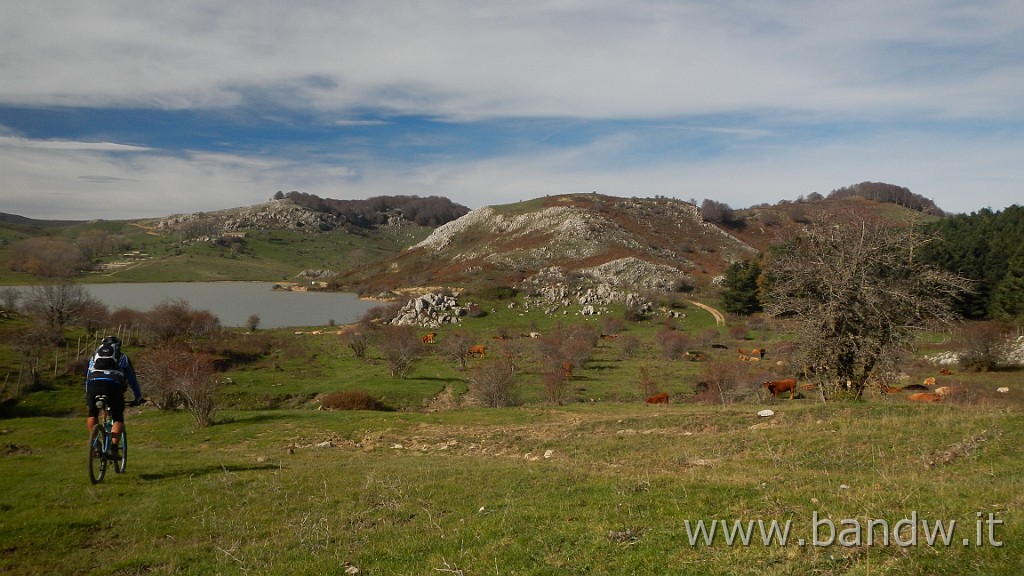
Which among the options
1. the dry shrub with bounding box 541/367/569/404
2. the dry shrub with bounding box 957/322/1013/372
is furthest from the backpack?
the dry shrub with bounding box 957/322/1013/372

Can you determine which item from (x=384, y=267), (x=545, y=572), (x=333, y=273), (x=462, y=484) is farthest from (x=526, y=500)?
Result: (x=333, y=273)

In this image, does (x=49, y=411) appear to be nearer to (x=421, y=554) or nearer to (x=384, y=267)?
(x=421, y=554)

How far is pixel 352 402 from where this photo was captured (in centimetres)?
3262

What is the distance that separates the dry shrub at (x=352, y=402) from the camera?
32.4m

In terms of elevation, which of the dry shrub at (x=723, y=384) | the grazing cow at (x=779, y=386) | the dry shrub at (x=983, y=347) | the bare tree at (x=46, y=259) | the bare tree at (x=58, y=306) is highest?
the bare tree at (x=46, y=259)

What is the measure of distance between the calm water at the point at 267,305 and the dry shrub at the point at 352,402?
51252 millimetres

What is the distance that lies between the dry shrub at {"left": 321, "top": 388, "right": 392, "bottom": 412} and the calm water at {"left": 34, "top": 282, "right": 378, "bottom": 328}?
168 feet

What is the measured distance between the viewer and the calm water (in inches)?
3396

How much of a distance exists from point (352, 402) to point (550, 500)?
1025 inches

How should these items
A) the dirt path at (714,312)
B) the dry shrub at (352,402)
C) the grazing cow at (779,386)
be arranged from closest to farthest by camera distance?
the grazing cow at (779,386) < the dry shrub at (352,402) < the dirt path at (714,312)

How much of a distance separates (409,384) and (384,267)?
127 metres

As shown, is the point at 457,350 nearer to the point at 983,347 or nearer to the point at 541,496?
the point at 541,496

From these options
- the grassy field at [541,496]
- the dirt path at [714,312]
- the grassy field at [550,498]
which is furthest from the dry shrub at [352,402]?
the dirt path at [714,312]

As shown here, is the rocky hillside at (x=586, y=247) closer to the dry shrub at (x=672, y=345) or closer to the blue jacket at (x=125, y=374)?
the dry shrub at (x=672, y=345)
